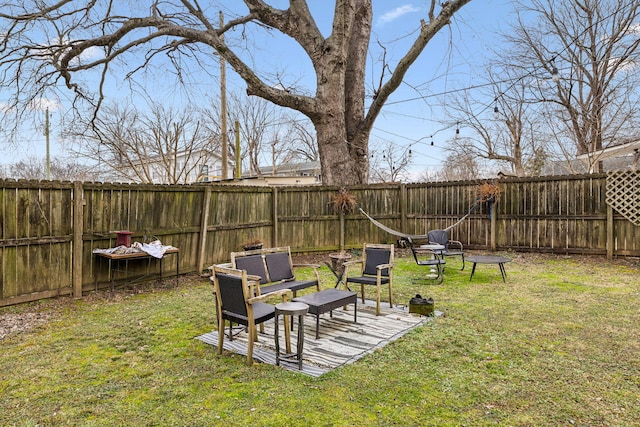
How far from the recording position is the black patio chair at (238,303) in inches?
121

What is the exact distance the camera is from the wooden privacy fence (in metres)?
4.82

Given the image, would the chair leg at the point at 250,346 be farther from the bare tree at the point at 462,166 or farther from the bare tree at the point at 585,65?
the bare tree at the point at 462,166

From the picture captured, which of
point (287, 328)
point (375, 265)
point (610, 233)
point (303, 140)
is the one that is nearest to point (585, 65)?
point (610, 233)

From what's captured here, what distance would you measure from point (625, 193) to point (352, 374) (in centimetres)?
727

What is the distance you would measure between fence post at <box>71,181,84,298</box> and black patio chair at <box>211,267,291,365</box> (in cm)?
291

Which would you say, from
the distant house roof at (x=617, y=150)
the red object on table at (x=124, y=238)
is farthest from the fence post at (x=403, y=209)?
the distant house roof at (x=617, y=150)

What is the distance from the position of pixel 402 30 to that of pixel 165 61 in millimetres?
6220

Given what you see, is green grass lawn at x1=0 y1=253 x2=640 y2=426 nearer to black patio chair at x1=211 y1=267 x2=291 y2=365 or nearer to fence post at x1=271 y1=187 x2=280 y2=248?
black patio chair at x1=211 y1=267 x2=291 y2=365

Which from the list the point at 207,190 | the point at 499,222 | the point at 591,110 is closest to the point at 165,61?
the point at 207,190

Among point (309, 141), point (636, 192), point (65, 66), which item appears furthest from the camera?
point (309, 141)

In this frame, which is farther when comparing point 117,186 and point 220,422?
point 117,186

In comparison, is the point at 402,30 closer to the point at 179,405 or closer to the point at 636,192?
the point at 636,192

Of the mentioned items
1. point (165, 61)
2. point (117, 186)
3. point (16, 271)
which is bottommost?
point (16, 271)

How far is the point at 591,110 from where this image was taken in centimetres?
1448
